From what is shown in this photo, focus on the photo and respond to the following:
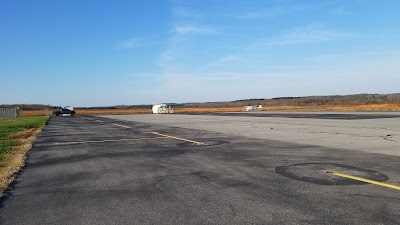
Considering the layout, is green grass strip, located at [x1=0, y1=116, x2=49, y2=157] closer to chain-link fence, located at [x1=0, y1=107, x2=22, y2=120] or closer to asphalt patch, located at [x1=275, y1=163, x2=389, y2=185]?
asphalt patch, located at [x1=275, y1=163, x2=389, y2=185]

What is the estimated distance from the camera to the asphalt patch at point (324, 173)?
6.98m

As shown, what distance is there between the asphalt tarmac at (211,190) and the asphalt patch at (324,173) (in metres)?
0.02

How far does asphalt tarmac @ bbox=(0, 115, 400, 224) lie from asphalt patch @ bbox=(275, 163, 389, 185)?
0.06ft

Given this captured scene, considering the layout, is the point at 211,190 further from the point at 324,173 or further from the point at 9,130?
the point at 9,130

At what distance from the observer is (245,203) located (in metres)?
5.62

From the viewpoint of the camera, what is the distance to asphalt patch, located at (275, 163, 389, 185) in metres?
6.98

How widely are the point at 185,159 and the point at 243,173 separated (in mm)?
2835

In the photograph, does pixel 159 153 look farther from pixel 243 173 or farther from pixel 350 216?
pixel 350 216

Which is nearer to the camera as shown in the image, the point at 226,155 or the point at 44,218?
the point at 44,218

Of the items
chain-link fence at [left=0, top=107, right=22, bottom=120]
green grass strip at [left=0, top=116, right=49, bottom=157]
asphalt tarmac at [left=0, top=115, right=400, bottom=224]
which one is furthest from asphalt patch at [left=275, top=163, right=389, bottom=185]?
chain-link fence at [left=0, top=107, right=22, bottom=120]

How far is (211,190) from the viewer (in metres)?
6.54

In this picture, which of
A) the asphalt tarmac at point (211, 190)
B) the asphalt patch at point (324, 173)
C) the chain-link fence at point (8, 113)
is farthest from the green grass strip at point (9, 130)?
the chain-link fence at point (8, 113)

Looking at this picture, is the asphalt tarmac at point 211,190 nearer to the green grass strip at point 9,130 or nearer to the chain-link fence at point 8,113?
the green grass strip at point 9,130

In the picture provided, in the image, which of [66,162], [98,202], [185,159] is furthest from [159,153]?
[98,202]
